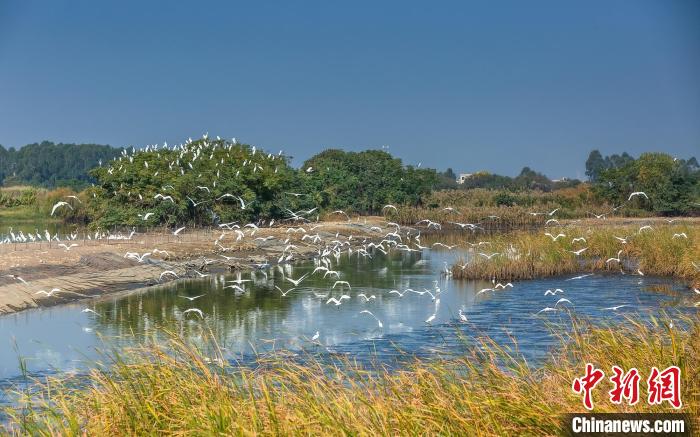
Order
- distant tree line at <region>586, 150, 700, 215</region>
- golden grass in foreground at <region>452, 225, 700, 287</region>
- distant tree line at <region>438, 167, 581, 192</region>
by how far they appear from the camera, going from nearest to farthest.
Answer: golden grass in foreground at <region>452, 225, 700, 287</region>, distant tree line at <region>586, 150, 700, 215</region>, distant tree line at <region>438, 167, 581, 192</region>

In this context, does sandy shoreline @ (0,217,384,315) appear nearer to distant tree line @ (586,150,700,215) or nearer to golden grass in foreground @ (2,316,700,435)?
golden grass in foreground @ (2,316,700,435)

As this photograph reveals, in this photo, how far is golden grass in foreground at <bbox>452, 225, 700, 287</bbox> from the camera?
98.8ft

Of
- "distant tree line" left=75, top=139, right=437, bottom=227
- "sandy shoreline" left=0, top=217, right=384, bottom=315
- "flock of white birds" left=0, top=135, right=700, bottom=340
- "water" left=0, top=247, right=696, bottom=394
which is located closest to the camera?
"water" left=0, top=247, right=696, bottom=394

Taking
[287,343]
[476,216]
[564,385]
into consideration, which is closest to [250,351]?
[287,343]

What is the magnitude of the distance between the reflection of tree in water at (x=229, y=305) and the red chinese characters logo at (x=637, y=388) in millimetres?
9740

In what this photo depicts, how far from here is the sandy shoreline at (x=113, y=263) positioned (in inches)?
1041

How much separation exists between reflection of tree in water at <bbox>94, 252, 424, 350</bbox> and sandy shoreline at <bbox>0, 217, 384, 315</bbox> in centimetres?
128

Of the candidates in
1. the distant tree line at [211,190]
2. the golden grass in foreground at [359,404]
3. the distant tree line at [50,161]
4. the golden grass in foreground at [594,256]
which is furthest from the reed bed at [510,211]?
the distant tree line at [50,161]

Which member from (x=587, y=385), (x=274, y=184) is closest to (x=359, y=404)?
(x=587, y=385)

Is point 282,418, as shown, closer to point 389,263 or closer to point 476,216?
point 389,263

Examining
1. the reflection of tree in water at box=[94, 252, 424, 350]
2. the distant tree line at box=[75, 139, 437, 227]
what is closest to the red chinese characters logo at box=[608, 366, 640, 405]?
the reflection of tree in water at box=[94, 252, 424, 350]

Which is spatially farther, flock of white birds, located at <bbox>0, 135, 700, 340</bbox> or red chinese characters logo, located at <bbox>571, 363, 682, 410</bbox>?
flock of white birds, located at <bbox>0, 135, 700, 340</bbox>

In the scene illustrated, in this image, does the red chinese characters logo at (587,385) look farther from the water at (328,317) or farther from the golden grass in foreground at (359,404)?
the water at (328,317)

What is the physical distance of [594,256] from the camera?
3506 centimetres
